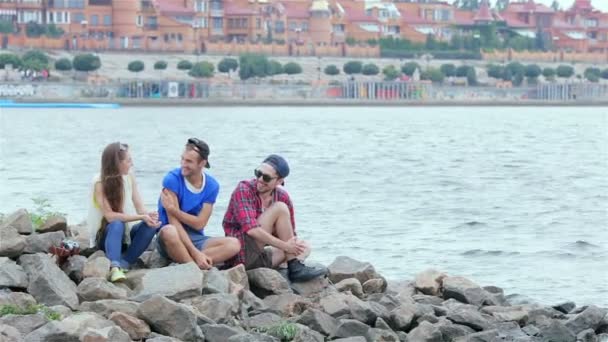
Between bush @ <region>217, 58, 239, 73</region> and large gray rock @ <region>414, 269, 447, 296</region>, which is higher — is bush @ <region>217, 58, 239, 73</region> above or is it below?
below

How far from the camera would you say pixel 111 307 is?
20.8 feet

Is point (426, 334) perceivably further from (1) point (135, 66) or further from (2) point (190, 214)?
(1) point (135, 66)

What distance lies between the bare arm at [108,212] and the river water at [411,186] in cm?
245

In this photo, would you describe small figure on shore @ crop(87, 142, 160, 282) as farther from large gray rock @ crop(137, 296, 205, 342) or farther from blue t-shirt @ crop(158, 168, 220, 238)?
large gray rock @ crop(137, 296, 205, 342)

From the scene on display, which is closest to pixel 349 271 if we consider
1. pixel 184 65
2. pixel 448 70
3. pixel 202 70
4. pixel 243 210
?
pixel 243 210

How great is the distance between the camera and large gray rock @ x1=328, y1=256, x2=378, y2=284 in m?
7.34

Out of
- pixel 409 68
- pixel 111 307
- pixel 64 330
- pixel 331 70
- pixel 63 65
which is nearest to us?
pixel 64 330

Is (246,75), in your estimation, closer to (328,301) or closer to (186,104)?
(186,104)

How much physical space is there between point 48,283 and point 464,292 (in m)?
1.75

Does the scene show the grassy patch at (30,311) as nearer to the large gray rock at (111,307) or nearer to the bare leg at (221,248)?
the large gray rock at (111,307)

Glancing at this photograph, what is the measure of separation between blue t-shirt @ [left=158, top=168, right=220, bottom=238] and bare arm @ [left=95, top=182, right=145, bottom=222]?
0.47ft

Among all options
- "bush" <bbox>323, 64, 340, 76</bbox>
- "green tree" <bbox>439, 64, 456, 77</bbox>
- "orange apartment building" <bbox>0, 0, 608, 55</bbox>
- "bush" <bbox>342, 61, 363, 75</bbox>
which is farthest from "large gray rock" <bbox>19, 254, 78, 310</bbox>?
"green tree" <bbox>439, 64, 456, 77</bbox>

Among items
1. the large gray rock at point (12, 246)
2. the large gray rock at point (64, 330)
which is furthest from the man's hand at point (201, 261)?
the large gray rock at point (64, 330)

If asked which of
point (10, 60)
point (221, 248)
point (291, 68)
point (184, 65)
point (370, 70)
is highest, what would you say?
point (221, 248)
